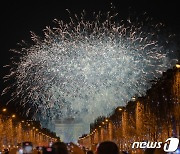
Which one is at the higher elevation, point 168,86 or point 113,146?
point 168,86

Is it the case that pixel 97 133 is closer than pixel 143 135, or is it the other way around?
pixel 143 135

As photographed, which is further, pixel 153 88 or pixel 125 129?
pixel 125 129

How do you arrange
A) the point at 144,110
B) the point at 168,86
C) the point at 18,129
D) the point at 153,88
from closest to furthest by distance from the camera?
1. the point at 168,86
2. the point at 153,88
3. the point at 144,110
4. the point at 18,129

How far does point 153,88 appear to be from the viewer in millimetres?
80688

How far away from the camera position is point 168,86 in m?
69.9

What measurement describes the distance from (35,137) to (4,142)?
275 ft

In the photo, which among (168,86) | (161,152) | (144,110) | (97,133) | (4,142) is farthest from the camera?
(97,133)

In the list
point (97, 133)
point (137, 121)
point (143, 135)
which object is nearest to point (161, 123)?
point (143, 135)

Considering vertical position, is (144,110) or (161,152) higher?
(144,110)

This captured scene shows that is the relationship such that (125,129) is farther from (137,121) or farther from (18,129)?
(18,129)

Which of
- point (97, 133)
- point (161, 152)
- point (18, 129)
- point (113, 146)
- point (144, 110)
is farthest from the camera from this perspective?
point (97, 133)

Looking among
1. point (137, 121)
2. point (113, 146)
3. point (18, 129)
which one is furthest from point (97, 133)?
point (113, 146)

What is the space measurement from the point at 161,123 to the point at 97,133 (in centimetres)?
11715

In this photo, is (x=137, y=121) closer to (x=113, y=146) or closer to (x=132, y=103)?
(x=132, y=103)
